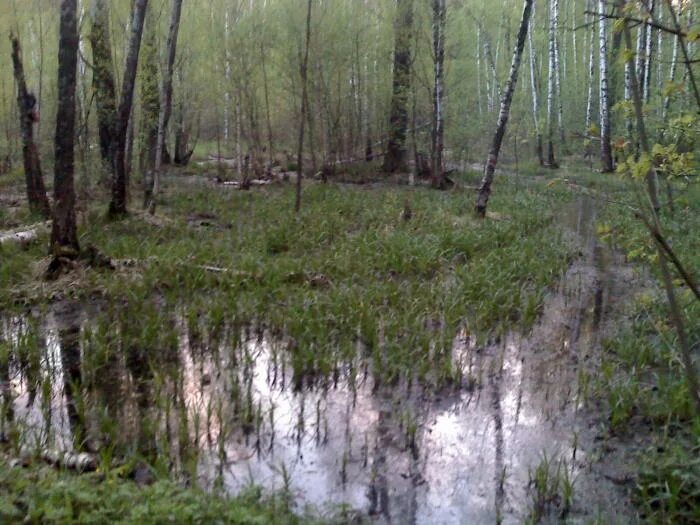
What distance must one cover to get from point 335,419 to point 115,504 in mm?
2186

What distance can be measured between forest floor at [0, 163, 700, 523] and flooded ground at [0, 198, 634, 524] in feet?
0.07

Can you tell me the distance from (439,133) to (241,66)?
6.39 m

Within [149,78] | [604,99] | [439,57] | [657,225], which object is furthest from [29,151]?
[604,99]

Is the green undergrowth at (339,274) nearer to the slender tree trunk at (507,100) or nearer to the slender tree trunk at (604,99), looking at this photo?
the slender tree trunk at (507,100)

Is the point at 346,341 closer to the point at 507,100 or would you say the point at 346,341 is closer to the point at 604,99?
the point at 507,100

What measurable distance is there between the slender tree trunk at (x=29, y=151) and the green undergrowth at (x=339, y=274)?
3.43 feet

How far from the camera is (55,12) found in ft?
59.8

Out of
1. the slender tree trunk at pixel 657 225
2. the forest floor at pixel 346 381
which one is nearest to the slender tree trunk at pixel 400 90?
the forest floor at pixel 346 381

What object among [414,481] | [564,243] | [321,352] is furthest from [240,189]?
[414,481]

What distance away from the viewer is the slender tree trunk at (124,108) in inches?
484

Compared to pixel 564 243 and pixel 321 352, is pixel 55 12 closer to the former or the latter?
pixel 564 243

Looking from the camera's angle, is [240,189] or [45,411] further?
[240,189]

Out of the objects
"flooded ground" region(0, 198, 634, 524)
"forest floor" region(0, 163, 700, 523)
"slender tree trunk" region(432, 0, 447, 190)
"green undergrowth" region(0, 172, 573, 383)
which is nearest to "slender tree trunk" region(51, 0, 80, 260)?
"forest floor" region(0, 163, 700, 523)

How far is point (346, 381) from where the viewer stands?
5.88m
